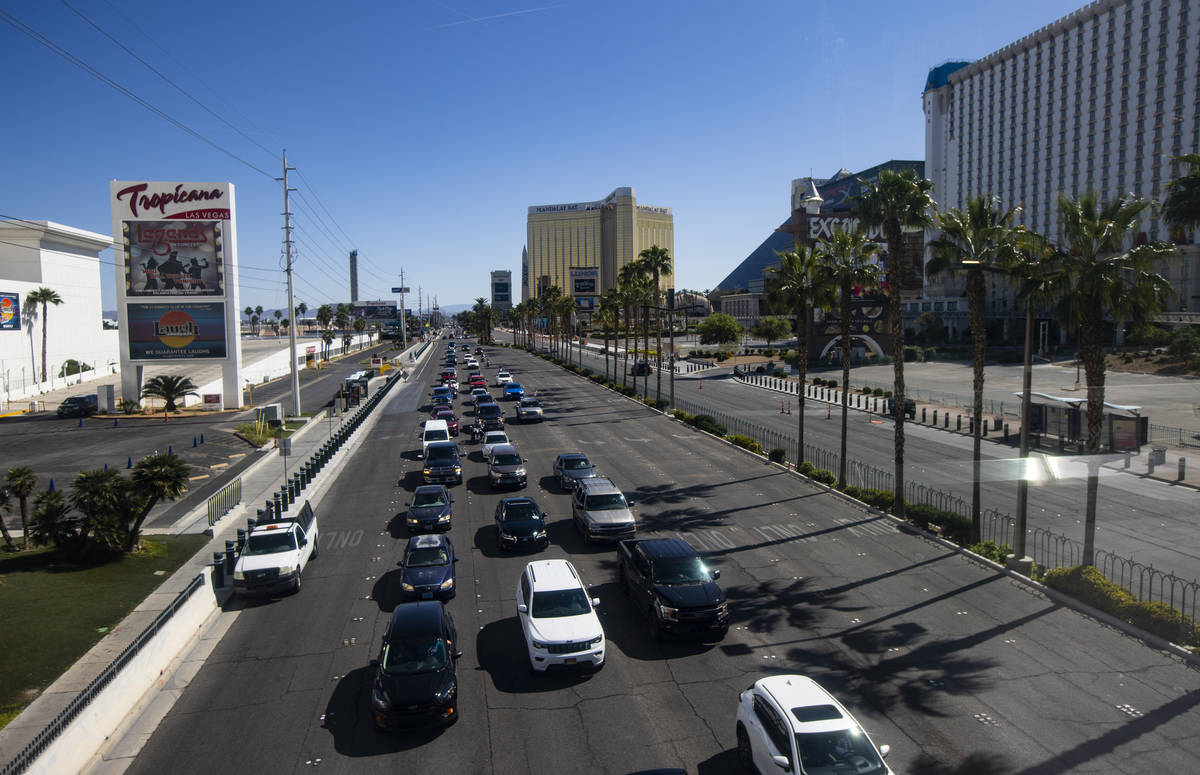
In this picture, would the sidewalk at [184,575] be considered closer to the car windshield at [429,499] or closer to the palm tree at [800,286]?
the car windshield at [429,499]

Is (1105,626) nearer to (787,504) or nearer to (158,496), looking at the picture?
(787,504)

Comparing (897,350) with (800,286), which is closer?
(897,350)

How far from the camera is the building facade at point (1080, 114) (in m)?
119

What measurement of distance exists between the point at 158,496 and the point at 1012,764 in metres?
23.6

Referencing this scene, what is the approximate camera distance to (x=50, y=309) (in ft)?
267

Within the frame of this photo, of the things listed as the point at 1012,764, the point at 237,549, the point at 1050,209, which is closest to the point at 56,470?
the point at 237,549

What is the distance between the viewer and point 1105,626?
16844 mm

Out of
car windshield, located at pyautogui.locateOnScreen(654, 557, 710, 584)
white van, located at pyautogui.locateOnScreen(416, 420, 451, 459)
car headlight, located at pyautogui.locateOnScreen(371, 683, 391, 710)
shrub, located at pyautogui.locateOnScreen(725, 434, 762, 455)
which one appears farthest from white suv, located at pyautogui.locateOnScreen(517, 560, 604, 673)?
white van, located at pyautogui.locateOnScreen(416, 420, 451, 459)

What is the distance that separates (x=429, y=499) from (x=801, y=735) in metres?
18.1

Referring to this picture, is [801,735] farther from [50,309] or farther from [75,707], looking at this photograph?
[50,309]

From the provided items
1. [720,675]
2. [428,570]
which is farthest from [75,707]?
[720,675]

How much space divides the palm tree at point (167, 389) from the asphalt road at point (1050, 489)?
4064 cm

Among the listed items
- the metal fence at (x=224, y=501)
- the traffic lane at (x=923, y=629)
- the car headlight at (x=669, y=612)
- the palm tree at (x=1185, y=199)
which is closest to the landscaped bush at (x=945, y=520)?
the traffic lane at (x=923, y=629)

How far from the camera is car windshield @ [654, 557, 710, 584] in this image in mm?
16906
